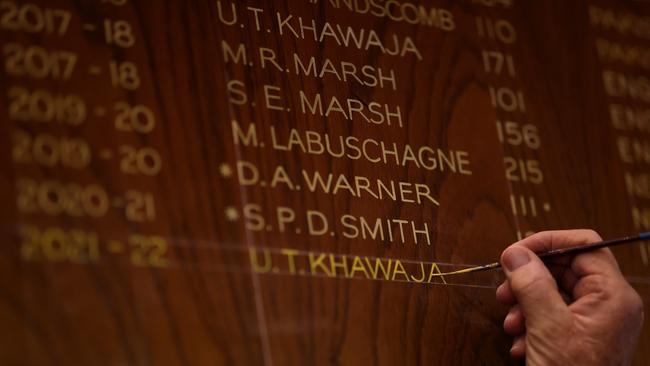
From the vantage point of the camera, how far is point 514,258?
62.3 inches

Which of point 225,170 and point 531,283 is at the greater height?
point 225,170

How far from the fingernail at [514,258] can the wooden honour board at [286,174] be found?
0.10 metres

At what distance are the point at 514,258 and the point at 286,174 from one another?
334mm

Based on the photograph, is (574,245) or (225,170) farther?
(574,245)

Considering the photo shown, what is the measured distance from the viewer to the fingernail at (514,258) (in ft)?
5.18

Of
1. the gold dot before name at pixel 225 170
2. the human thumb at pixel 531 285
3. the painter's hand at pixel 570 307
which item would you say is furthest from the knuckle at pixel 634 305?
the gold dot before name at pixel 225 170

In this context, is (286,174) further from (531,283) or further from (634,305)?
(634,305)

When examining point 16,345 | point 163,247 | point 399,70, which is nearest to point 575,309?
point 399,70

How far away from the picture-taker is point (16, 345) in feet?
4.30

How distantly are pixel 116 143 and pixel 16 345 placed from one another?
0.29 m

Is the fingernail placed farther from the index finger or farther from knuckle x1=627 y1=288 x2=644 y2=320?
knuckle x1=627 y1=288 x2=644 y2=320

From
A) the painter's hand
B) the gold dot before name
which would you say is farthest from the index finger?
the gold dot before name

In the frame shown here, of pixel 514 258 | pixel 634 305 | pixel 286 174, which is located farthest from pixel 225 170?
pixel 634 305

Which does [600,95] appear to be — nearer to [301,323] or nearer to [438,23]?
[438,23]
